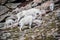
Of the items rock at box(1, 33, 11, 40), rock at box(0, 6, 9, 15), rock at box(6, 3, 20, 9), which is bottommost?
rock at box(1, 33, 11, 40)

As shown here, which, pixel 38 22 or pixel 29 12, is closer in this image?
pixel 38 22

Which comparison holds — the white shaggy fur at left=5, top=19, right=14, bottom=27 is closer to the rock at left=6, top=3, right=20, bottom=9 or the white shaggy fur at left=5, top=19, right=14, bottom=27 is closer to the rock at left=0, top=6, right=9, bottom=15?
the rock at left=0, top=6, right=9, bottom=15

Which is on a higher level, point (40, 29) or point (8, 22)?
point (8, 22)

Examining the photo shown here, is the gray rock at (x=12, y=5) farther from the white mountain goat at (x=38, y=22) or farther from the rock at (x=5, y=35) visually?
the rock at (x=5, y=35)

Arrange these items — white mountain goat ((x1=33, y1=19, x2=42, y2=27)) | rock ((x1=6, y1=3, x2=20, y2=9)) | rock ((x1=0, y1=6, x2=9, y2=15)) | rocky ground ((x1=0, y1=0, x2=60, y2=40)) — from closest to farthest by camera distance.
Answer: rocky ground ((x1=0, y1=0, x2=60, y2=40)) → white mountain goat ((x1=33, y1=19, x2=42, y2=27)) → rock ((x1=0, y1=6, x2=9, y2=15)) → rock ((x1=6, y1=3, x2=20, y2=9))

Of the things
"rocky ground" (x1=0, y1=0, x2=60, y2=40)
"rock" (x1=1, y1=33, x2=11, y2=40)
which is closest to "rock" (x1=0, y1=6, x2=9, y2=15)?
"rocky ground" (x1=0, y1=0, x2=60, y2=40)

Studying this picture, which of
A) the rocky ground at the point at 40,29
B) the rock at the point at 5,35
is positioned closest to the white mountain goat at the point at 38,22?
the rocky ground at the point at 40,29

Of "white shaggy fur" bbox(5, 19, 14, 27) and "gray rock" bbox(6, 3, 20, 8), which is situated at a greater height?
"gray rock" bbox(6, 3, 20, 8)

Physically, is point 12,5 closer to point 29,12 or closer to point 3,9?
point 3,9

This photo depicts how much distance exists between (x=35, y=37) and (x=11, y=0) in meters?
3.65

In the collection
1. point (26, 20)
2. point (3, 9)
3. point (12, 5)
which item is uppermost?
point (12, 5)

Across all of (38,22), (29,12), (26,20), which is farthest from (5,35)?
(29,12)

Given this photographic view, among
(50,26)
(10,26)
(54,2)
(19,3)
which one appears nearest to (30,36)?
(50,26)

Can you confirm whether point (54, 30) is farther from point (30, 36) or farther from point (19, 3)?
point (19, 3)
